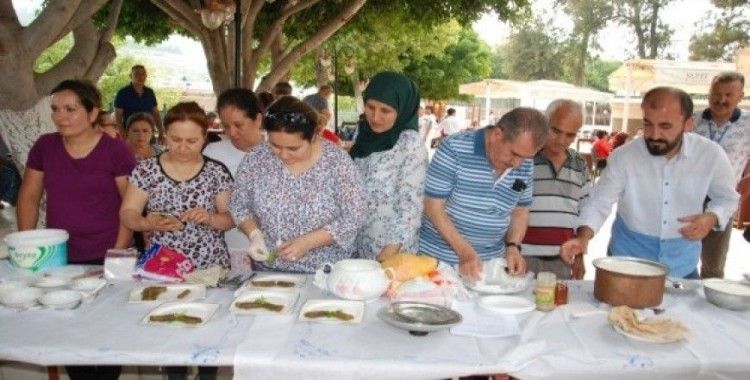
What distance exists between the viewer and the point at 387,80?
2588mm

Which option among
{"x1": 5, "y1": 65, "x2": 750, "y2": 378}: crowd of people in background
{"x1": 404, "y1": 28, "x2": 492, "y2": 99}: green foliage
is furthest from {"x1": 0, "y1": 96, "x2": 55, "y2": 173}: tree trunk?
{"x1": 404, "y1": 28, "x2": 492, "y2": 99}: green foliage

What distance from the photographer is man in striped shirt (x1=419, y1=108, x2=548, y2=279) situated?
2.58 m

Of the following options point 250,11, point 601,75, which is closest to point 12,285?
point 250,11

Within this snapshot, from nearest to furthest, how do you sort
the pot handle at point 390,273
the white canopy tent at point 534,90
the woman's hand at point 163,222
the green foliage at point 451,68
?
the pot handle at point 390,273
the woman's hand at point 163,222
the white canopy tent at point 534,90
the green foliage at point 451,68

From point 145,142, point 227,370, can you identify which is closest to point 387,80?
point 227,370

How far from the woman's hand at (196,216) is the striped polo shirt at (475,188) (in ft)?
3.28

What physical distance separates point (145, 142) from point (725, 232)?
14.5 feet

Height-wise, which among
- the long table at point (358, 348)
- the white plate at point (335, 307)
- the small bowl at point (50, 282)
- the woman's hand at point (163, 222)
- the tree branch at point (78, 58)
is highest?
the tree branch at point (78, 58)

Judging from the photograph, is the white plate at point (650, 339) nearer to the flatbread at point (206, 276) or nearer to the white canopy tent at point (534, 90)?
the flatbread at point (206, 276)

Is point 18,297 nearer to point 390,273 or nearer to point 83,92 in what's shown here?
point 83,92

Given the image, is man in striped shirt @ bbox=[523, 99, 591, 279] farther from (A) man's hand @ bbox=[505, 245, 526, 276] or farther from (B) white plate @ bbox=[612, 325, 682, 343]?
(B) white plate @ bbox=[612, 325, 682, 343]

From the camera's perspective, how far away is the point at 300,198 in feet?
8.03

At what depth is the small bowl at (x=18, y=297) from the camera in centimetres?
202

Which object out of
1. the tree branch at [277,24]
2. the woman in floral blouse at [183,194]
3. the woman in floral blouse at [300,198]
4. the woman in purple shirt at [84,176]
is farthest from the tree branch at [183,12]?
the woman in floral blouse at [300,198]
